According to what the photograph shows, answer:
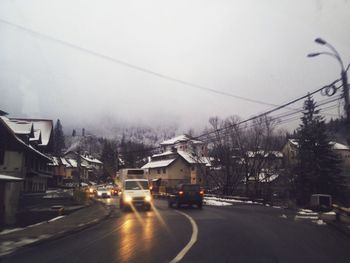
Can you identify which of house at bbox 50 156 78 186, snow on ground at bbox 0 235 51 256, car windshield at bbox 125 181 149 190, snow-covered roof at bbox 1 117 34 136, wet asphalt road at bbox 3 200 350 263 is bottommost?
snow on ground at bbox 0 235 51 256

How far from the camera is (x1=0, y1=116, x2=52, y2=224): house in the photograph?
738 inches

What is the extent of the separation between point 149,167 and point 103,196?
30.3 m

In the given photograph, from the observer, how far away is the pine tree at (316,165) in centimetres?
3722

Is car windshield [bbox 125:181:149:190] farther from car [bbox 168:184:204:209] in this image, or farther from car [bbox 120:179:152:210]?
car [bbox 168:184:204:209]

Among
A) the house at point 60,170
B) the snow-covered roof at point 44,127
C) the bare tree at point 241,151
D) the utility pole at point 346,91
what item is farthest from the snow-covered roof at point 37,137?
the utility pole at point 346,91

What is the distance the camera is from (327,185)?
122 ft

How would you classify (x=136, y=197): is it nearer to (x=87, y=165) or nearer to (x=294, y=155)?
(x=294, y=155)

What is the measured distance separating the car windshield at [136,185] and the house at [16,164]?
286 inches

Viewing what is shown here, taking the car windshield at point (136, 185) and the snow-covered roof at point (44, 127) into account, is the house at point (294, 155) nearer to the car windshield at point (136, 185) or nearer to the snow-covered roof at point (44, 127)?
the car windshield at point (136, 185)

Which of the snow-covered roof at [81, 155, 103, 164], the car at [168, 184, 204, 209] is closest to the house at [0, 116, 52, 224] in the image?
the car at [168, 184, 204, 209]

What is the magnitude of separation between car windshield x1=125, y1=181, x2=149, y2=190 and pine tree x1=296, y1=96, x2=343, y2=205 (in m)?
15.7

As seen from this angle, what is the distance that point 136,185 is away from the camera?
2841 cm

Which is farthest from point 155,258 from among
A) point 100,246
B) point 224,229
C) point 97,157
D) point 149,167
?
point 97,157

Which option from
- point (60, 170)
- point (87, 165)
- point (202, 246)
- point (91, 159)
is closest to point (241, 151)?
point (202, 246)
